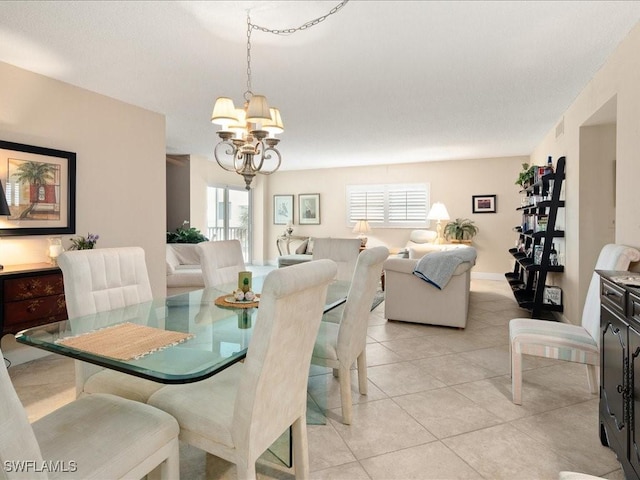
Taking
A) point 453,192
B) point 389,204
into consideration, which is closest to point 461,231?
point 453,192

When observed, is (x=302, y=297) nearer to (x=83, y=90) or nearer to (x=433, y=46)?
(x=433, y=46)

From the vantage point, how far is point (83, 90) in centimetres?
358

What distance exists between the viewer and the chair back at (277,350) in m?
1.21

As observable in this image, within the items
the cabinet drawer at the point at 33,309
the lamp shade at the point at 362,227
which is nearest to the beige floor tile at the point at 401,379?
the cabinet drawer at the point at 33,309

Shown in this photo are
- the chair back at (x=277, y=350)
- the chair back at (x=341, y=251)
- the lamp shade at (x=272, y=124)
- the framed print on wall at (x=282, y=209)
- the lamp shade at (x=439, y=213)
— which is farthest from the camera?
the framed print on wall at (x=282, y=209)

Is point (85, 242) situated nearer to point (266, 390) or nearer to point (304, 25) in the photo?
point (304, 25)

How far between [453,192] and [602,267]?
5470 mm

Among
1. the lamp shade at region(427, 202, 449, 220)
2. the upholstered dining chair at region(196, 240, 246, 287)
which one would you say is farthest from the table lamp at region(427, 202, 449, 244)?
the upholstered dining chair at region(196, 240, 246, 287)

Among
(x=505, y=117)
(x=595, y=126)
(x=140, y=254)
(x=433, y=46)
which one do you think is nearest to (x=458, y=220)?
(x=505, y=117)

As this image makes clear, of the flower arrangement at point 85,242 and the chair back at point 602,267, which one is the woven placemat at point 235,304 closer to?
the flower arrangement at point 85,242

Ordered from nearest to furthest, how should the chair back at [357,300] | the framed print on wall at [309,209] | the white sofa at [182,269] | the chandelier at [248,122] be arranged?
1. the chair back at [357,300]
2. the chandelier at [248,122]
3. the white sofa at [182,269]
4. the framed print on wall at [309,209]

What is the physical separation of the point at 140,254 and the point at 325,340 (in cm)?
125

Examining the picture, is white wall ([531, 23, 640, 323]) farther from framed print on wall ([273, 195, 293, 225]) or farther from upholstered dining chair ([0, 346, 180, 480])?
framed print on wall ([273, 195, 293, 225])

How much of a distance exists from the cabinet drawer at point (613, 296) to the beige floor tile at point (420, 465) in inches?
38.8
